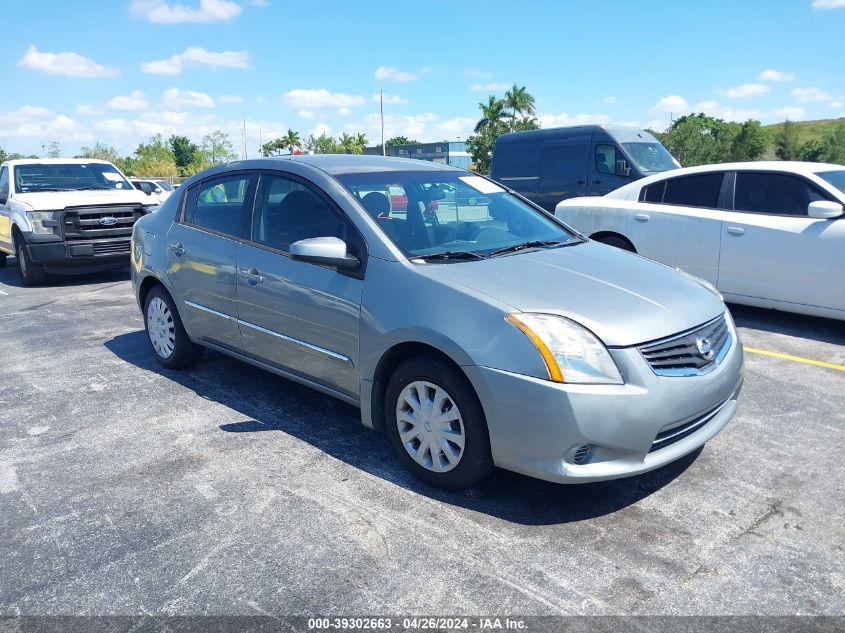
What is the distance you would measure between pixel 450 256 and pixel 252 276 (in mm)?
1373

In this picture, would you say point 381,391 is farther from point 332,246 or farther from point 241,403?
point 241,403

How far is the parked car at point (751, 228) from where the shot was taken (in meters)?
6.05

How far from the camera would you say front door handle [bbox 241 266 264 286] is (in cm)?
429

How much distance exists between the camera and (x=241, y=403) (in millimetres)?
4773

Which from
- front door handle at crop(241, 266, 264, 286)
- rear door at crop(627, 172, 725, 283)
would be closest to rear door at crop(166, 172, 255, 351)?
front door handle at crop(241, 266, 264, 286)

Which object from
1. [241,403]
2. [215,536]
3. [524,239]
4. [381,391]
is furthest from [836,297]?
[215,536]

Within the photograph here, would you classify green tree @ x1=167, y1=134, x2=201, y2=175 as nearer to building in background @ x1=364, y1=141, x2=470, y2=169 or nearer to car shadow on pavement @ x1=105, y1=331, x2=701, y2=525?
building in background @ x1=364, y1=141, x2=470, y2=169

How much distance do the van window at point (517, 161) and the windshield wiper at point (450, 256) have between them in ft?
32.0

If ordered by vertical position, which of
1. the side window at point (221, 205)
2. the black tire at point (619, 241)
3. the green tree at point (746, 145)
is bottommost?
the black tire at point (619, 241)

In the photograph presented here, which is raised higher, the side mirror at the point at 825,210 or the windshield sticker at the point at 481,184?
the windshield sticker at the point at 481,184

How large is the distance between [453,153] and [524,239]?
85888mm

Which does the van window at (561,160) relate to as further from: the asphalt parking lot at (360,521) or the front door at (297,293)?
Result: the front door at (297,293)

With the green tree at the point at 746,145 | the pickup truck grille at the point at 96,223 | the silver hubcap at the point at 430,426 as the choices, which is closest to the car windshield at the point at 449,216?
the silver hubcap at the point at 430,426

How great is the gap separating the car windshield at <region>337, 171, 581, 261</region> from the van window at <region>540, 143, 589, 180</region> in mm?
8157
